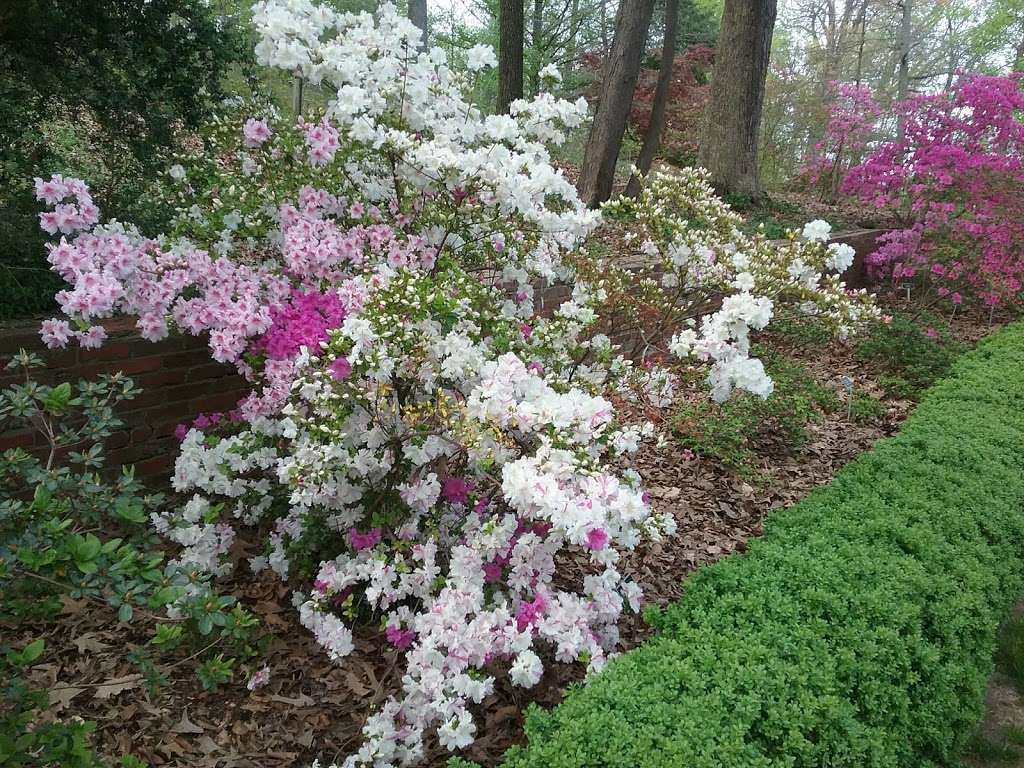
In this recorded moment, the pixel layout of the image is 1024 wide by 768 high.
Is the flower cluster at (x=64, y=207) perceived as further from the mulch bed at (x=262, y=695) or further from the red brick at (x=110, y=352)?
the mulch bed at (x=262, y=695)

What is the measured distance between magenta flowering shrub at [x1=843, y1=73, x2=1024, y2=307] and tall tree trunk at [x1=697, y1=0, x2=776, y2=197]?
5.14ft

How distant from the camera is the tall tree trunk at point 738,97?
887cm

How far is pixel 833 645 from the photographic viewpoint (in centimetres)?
207

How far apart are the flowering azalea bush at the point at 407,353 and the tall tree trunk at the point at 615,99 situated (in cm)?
538

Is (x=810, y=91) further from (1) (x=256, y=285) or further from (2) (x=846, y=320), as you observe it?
(1) (x=256, y=285)

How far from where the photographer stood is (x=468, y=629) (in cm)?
204

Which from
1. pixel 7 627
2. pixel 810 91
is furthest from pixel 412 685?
pixel 810 91

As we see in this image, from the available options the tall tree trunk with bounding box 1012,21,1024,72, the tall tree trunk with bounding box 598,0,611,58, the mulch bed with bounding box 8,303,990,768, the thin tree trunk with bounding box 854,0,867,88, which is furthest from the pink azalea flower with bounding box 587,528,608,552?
the thin tree trunk with bounding box 854,0,867,88

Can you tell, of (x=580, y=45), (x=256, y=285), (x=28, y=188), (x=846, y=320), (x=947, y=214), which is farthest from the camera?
(x=580, y=45)

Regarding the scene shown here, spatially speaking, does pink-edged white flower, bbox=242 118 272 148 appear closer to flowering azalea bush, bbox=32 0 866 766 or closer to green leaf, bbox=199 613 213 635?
flowering azalea bush, bbox=32 0 866 766

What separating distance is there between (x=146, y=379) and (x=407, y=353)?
6.12 ft

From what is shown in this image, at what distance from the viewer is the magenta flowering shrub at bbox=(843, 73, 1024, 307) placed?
23.3ft

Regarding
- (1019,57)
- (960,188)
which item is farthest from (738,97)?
(1019,57)

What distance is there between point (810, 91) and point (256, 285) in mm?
16013
